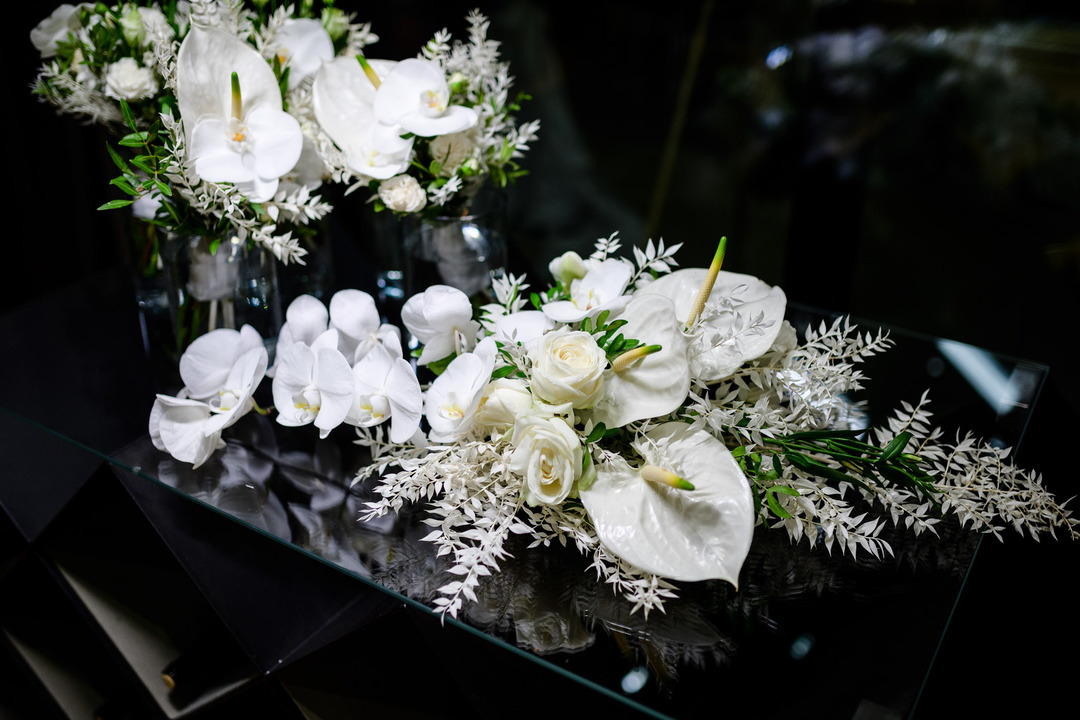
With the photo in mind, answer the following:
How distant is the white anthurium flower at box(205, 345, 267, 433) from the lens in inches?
31.1

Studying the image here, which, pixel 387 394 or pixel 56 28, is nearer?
pixel 387 394

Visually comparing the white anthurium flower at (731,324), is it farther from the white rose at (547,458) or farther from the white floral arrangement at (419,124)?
the white floral arrangement at (419,124)

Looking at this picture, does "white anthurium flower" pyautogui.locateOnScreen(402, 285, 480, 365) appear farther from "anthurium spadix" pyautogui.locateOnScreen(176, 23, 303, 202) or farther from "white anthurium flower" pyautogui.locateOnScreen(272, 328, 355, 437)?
"anthurium spadix" pyautogui.locateOnScreen(176, 23, 303, 202)

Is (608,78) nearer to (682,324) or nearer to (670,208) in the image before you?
(670,208)

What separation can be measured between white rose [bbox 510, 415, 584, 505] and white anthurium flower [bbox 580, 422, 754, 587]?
0.09 feet

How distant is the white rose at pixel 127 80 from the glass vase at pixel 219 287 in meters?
0.15

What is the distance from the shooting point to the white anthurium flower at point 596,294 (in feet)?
2.31

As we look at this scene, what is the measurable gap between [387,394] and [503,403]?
0.43 feet

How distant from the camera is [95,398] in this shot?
93 cm

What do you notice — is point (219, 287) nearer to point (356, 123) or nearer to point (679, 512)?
point (356, 123)

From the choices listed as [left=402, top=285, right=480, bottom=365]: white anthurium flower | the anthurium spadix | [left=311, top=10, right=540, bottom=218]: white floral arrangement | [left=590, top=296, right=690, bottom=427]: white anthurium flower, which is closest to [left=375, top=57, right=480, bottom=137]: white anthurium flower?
[left=311, top=10, right=540, bottom=218]: white floral arrangement

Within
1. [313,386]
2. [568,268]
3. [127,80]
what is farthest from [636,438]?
[127,80]

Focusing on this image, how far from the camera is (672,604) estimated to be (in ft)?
2.03

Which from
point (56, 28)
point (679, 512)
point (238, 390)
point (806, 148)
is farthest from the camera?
point (806, 148)
